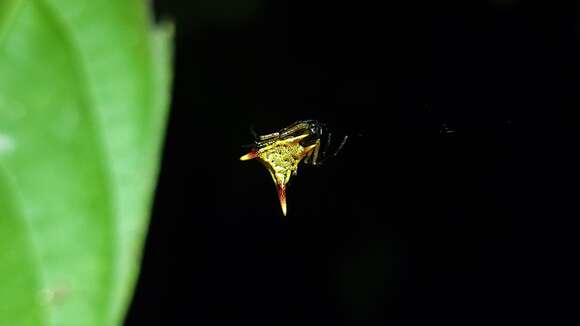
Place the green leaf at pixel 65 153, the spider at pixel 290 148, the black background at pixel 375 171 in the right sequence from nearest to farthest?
the green leaf at pixel 65 153
the spider at pixel 290 148
the black background at pixel 375 171

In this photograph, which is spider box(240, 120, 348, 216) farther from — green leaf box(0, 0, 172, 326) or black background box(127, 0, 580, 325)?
green leaf box(0, 0, 172, 326)

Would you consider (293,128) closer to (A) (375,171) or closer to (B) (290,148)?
(B) (290,148)

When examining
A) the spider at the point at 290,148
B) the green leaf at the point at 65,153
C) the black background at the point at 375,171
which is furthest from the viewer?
the black background at the point at 375,171

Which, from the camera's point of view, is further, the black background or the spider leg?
the black background

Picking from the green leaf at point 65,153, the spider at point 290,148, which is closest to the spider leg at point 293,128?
the spider at point 290,148

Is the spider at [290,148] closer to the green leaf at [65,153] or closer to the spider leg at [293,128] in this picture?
the spider leg at [293,128]

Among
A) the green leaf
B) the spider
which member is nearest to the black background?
the spider
